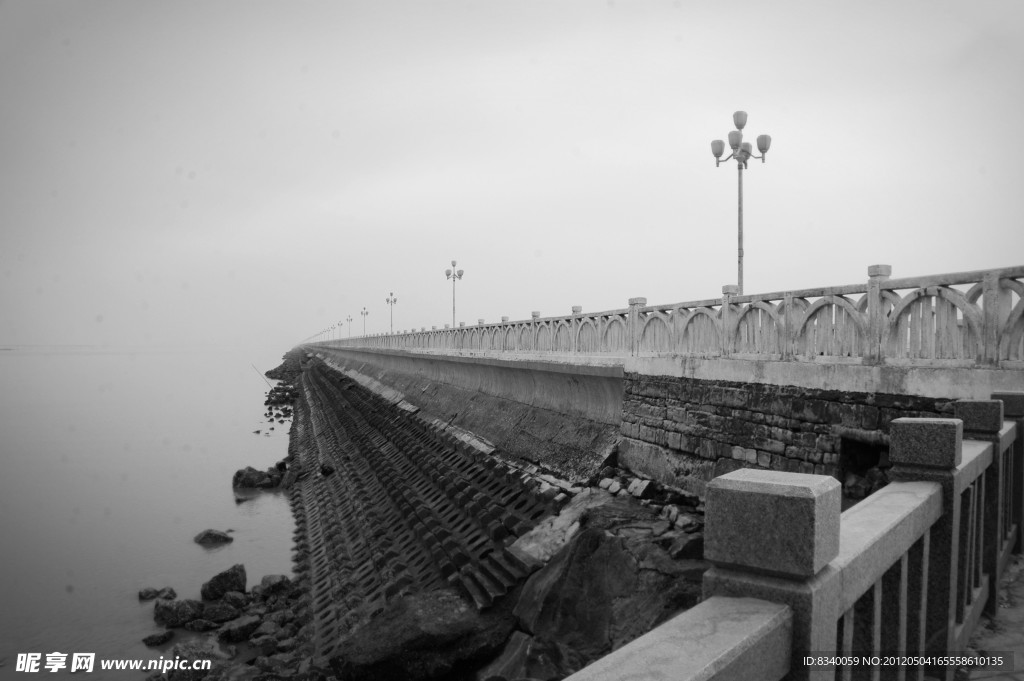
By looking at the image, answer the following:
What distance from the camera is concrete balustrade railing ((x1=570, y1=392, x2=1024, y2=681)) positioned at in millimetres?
1860

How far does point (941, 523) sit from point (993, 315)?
4.37 metres

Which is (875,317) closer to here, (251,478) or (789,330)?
(789,330)

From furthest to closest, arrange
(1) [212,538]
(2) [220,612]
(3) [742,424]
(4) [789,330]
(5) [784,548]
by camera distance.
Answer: (1) [212,538]
(2) [220,612]
(3) [742,424]
(4) [789,330]
(5) [784,548]

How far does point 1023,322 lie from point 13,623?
57.3 ft

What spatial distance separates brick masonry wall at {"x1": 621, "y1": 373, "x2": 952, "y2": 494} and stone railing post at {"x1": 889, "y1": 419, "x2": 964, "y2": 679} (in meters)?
3.76

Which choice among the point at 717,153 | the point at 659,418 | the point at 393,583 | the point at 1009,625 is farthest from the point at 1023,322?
the point at 717,153

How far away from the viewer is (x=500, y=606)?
7.86 metres

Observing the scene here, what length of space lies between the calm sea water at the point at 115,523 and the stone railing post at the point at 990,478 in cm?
1121

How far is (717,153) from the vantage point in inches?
648

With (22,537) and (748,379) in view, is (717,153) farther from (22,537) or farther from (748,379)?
(22,537)

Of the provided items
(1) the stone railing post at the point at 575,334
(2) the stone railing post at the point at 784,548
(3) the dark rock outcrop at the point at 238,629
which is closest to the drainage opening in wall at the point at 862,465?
(2) the stone railing post at the point at 784,548

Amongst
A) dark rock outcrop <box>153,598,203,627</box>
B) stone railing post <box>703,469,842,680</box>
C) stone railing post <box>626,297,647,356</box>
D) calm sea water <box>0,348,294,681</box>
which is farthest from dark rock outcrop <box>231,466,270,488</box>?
stone railing post <box>703,469,842,680</box>

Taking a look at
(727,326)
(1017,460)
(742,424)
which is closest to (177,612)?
(742,424)

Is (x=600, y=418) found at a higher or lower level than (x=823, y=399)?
lower
